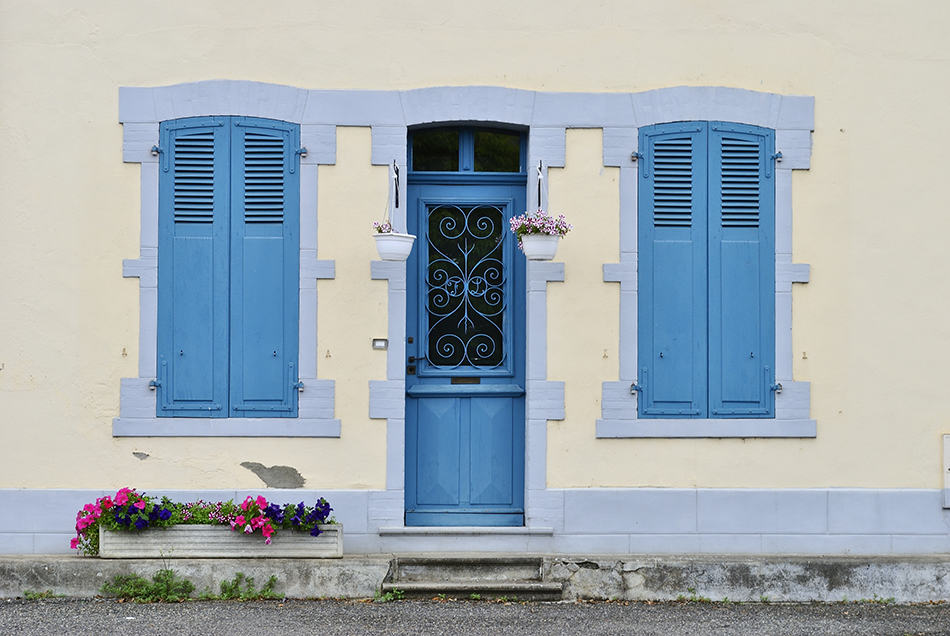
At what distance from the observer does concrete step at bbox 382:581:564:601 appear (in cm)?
697

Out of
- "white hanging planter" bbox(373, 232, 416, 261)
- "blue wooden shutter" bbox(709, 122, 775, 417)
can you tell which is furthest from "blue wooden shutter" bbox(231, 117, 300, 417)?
"blue wooden shutter" bbox(709, 122, 775, 417)

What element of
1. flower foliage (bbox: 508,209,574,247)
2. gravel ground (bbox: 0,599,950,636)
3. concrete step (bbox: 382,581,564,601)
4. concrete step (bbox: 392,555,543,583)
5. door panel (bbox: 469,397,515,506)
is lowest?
gravel ground (bbox: 0,599,950,636)

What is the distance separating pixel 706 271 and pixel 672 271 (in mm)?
213

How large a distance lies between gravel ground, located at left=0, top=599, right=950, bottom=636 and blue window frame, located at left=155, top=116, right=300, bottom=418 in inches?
48.8

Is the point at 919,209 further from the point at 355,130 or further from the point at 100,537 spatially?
the point at 100,537

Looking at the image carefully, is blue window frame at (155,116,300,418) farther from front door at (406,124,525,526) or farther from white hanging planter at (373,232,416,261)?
front door at (406,124,525,526)

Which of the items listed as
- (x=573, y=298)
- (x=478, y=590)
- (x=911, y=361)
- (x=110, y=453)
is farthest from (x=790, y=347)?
(x=110, y=453)

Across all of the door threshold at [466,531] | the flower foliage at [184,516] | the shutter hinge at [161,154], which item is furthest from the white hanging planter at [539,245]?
the shutter hinge at [161,154]

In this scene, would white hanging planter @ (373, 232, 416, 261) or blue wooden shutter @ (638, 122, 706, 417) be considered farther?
blue wooden shutter @ (638, 122, 706, 417)

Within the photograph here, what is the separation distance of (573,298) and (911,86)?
8.28 ft

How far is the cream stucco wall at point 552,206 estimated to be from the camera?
23.7 ft

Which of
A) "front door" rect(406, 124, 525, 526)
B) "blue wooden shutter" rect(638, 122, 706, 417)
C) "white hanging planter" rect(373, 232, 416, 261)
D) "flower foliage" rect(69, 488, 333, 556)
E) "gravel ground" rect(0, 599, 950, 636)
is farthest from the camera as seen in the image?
"front door" rect(406, 124, 525, 526)

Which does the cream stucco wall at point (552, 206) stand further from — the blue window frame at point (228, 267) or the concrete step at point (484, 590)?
the concrete step at point (484, 590)

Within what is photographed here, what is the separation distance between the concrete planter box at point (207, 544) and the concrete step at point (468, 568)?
46cm
